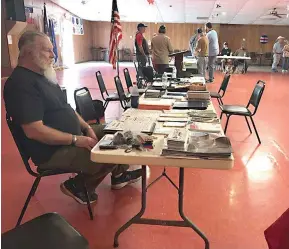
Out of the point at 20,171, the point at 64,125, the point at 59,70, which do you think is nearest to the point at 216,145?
the point at 64,125

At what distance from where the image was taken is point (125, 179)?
2.62 metres

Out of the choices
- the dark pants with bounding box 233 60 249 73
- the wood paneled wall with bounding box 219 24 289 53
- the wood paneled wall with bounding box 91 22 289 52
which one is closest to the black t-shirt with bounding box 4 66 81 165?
the dark pants with bounding box 233 60 249 73

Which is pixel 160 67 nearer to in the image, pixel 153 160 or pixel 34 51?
pixel 34 51

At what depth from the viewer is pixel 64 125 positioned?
1983 millimetres

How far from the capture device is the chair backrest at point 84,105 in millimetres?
2704

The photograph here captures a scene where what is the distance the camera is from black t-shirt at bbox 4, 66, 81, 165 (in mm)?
1729

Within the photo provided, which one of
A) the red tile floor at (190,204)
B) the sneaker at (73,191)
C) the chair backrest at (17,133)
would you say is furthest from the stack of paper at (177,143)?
the sneaker at (73,191)

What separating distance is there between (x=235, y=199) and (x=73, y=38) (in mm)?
15157

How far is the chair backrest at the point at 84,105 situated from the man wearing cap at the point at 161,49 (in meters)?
3.67

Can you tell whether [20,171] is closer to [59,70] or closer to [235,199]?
[235,199]

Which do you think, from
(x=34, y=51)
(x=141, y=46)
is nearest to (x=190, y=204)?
(x=34, y=51)

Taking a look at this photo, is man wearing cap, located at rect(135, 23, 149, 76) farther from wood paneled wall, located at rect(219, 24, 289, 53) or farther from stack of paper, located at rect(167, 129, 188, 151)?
wood paneled wall, located at rect(219, 24, 289, 53)

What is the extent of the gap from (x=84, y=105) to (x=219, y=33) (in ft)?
57.6

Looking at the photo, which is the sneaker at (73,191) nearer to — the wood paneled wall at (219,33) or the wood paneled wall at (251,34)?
the wood paneled wall at (219,33)
